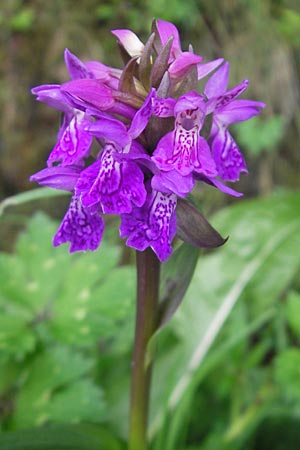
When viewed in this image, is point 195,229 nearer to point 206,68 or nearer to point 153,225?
point 153,225

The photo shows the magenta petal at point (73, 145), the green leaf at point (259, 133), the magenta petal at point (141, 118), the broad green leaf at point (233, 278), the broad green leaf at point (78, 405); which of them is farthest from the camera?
the green leaf at point (259, 133)

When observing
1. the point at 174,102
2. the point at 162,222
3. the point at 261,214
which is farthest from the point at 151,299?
the point at 261,214

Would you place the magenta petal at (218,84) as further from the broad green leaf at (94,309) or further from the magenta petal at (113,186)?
the broad green leaf at (94,309)

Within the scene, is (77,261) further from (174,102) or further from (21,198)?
(174,102)

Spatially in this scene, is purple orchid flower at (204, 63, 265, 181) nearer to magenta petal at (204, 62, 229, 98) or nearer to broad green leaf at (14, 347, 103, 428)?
magenta petal at (204, 62, 229, 98)

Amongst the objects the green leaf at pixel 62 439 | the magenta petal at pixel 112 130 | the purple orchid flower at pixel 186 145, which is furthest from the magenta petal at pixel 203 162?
the green leaf at pixel 62 439

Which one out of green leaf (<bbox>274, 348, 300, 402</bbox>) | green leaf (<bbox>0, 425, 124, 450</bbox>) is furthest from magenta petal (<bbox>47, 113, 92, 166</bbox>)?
green leaf (<bbox>274, 348, 300, 402</bbox>)
